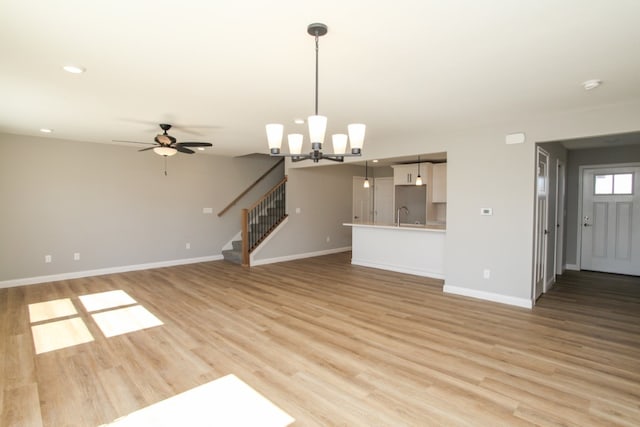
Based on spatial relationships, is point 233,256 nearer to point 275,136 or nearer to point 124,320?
point 124,320

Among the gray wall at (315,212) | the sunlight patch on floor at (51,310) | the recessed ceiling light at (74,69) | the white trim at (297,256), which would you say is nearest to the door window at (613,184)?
the gray wall at (315,212)

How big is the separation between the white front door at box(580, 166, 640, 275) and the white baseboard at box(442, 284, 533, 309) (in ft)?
11.1

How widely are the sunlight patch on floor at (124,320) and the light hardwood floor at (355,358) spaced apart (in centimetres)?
10

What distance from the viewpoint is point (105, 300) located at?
4574 millimetres

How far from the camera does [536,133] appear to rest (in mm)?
4152

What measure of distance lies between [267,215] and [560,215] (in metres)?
5.94

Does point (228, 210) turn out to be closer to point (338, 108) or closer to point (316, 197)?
point (316, 197)

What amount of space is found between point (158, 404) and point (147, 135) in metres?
4.39

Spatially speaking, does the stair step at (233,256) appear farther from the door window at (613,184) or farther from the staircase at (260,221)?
the door window at (613,184)

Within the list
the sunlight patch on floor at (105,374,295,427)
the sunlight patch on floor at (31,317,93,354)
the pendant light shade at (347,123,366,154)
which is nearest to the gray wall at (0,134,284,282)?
the sunlight patch on floor at (31,317,93,354)

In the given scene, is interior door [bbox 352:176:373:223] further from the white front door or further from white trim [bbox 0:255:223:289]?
the white front door

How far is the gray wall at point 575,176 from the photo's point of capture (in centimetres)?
624

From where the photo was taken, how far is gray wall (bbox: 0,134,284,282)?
5332mm

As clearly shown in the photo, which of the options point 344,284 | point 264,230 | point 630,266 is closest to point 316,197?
point 264,230
